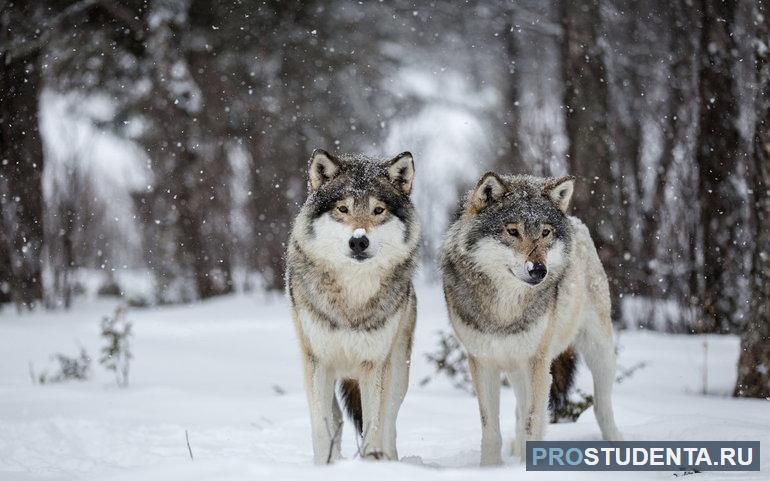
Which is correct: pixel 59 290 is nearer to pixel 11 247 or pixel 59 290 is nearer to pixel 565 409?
pixel 11 247

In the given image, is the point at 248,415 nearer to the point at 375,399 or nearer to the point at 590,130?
the point at 375,399

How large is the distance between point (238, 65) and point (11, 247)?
477 centimetres

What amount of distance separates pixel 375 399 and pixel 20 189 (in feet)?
29.1

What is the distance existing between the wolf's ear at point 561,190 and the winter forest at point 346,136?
3020mm

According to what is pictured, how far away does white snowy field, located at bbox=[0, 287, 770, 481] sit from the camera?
128 inches

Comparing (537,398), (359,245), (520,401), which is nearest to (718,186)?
(520,401)

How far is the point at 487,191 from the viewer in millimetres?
3773

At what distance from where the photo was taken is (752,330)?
5289 mm

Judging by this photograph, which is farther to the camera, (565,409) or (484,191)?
(565,409)

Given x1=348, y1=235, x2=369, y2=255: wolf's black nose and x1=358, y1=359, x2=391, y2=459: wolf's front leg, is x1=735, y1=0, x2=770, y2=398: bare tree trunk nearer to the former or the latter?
x1=358, y1=359, x2=391, y2=459: wolf's front leg

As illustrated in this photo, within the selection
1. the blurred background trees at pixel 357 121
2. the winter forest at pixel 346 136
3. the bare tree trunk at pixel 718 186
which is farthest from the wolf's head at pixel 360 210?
the bare tree trunk at pixel 718 186

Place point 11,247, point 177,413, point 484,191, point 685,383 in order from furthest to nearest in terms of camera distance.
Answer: point 11,247 → point 685,383 → point 177,413 → point 484,191

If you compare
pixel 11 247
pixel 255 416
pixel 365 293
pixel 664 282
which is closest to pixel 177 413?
pixel 255 416

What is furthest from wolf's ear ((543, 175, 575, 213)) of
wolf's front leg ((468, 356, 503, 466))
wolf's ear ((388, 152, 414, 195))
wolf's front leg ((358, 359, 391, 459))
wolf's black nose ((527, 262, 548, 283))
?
wolf's front leg ((358, 359, 391, 459))
